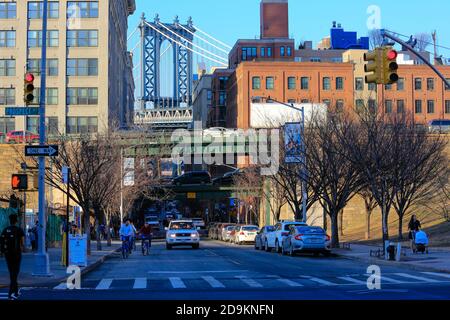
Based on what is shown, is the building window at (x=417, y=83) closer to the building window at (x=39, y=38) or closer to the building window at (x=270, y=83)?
the building window at (x=270, y=83)

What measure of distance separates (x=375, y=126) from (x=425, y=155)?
6885 millimetres

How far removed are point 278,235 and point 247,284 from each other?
2064 cm

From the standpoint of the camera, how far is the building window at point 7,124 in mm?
89625

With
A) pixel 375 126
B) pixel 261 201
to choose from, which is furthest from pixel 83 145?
pixel 261 201

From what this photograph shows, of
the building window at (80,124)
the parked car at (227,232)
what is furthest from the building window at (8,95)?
the parked car at (227,232)

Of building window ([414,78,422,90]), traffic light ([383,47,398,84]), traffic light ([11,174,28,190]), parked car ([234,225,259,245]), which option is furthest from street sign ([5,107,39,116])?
building window ([414,78,422,90])

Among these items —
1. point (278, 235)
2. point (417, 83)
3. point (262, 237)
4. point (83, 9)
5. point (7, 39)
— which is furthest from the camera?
point (417, 83)

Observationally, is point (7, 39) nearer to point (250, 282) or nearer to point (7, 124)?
point (7, 124)

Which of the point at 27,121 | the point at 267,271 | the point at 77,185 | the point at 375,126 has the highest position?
the point at 27,121

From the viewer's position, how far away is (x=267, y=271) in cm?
2586

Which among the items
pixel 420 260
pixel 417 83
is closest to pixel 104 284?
pixel 420 260

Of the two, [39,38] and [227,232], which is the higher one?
[39,38]

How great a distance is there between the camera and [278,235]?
40.8 metres
